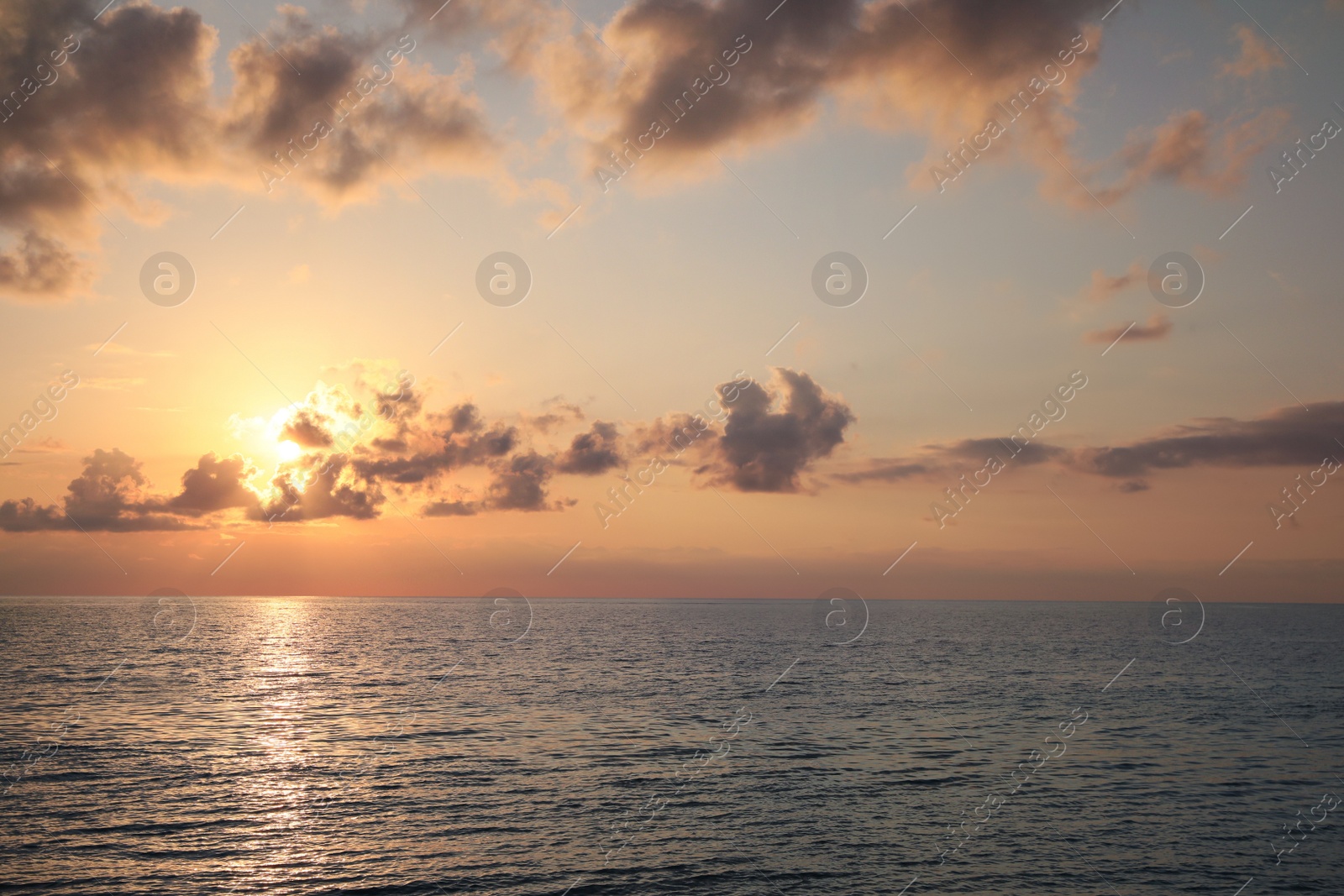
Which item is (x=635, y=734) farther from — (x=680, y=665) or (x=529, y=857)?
(x=680, y=665)

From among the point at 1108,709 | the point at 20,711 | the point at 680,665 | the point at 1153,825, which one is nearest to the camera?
the point at 1153,825

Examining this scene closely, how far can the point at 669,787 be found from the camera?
4719cm

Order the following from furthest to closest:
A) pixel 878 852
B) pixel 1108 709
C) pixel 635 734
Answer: pixel 1108 709, pixel 635 734, pixel 878 852

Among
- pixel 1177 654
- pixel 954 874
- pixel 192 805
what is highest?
pixel 192 805

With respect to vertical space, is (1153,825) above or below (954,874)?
below

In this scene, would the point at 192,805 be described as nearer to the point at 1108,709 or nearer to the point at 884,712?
the point at 884,712

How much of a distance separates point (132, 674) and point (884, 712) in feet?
311

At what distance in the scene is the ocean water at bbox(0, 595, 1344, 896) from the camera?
1362 inches

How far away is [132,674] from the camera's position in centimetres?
10412

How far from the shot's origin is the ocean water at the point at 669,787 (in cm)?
3459

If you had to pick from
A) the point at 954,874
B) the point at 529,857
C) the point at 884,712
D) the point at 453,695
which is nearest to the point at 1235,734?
the point at 884,712

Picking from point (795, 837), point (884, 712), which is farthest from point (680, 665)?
point (795, 837)

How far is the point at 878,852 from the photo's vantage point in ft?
121

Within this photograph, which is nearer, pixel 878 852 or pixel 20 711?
pixel 878 852
